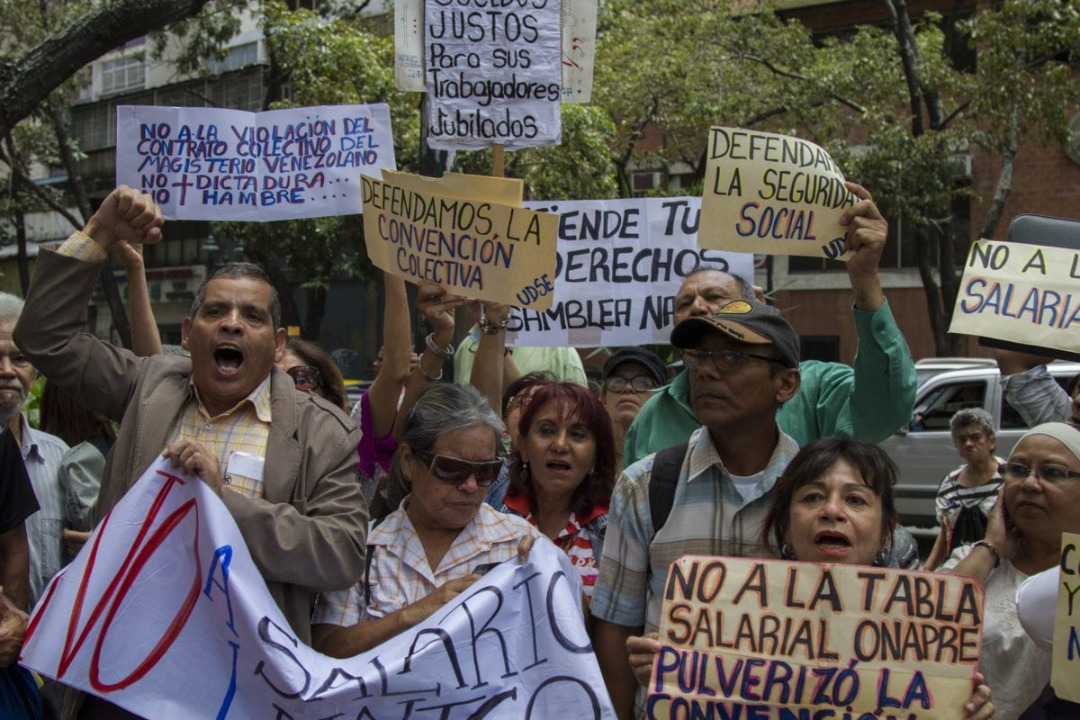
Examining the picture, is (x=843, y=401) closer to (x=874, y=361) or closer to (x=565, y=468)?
(x=874, y=361)

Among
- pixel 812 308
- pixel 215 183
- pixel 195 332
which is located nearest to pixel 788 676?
pixel 195 332

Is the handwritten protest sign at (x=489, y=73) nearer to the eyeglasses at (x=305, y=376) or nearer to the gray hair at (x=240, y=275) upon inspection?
the eyeglasses at (x=305, y=376)

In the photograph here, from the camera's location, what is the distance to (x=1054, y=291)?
316 centimetres

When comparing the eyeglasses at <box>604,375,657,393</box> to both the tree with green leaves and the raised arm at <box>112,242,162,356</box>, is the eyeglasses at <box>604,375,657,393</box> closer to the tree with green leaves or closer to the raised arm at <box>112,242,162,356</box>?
the raised arm at <box>112,242,162,356</box>

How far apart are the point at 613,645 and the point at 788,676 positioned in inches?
19.8

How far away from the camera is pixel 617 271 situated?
5434 millimetres

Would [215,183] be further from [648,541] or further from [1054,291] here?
[1054,291]

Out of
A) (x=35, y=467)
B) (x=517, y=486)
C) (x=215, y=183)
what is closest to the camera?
(x=517, y=486)

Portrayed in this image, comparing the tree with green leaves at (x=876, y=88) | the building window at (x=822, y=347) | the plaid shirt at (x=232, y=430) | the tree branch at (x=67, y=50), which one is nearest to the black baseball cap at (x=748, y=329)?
the plaid shirt at (x=232, y=430)

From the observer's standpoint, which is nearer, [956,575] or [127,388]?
[956,575]

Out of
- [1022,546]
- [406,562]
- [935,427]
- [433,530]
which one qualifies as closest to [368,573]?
[406,562]

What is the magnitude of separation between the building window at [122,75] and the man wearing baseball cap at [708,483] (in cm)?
3160

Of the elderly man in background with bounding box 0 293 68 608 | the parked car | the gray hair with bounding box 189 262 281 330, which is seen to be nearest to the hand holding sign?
the gray hair with bounding box 189 262 281 330

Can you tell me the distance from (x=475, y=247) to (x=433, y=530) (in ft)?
4.04
